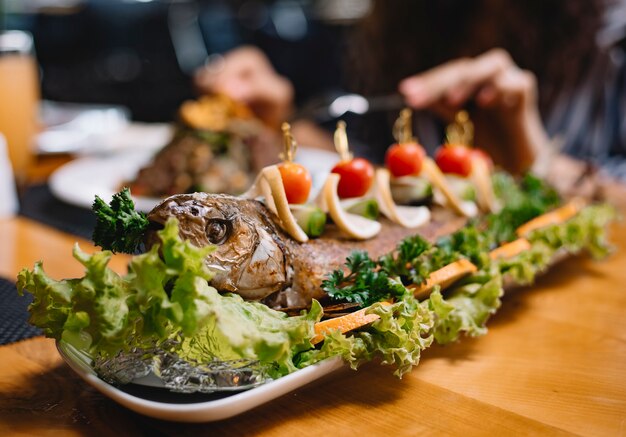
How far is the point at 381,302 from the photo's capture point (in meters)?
1.53

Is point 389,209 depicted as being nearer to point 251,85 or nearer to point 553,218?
point 553,218

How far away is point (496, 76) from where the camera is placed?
3223 millimetres

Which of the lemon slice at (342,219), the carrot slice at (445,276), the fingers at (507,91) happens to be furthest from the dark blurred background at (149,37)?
the carrot slice at (445,276)

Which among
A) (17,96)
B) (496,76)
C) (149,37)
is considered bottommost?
(17,96)

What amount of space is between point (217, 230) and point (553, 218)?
1.42 meters

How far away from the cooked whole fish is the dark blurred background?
5840mm

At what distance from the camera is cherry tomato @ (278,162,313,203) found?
1.77 meters

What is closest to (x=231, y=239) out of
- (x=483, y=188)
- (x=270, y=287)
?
(x=270, y=287)

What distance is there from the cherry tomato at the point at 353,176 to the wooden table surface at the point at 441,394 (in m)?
0.55

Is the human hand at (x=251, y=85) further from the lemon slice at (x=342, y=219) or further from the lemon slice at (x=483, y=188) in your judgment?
the lemon slice at (x=342, y=219)

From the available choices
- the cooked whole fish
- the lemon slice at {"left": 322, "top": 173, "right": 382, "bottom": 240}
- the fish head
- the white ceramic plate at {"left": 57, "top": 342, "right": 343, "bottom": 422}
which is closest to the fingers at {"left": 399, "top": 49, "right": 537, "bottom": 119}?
the lemon slice at {"left": 322, "top": 173, "right": 382, "bottom": 240}

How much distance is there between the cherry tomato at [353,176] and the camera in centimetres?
200

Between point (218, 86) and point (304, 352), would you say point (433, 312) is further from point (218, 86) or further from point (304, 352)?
point (218, 86)

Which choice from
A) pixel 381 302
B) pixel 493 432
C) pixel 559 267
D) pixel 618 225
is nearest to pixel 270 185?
pixel 381 302
